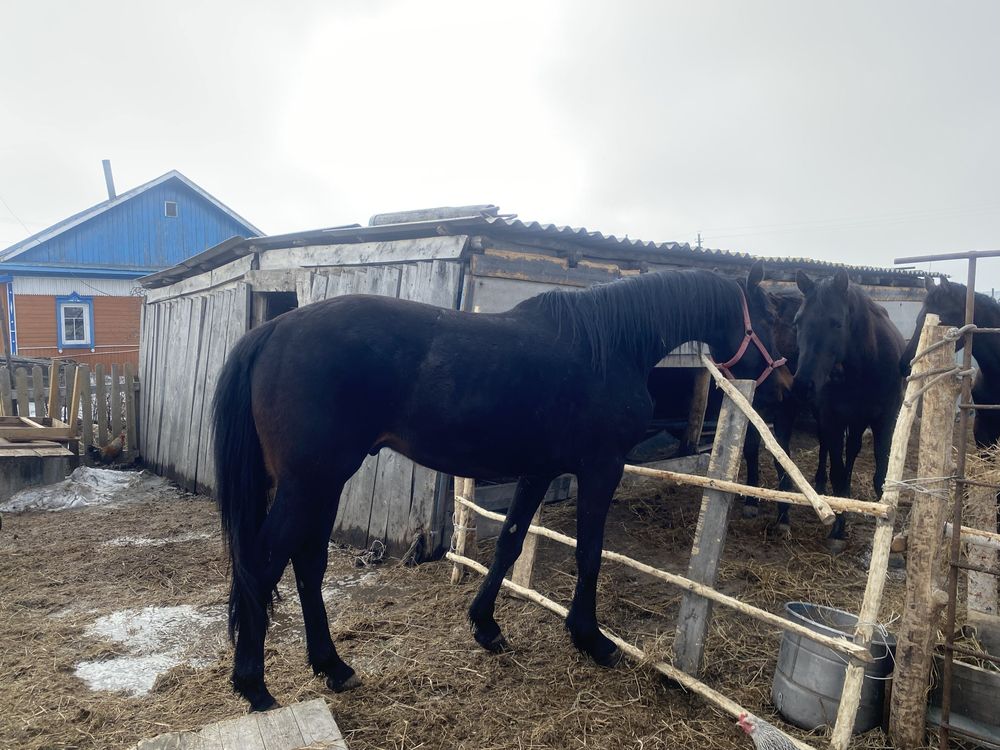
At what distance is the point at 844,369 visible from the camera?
5371 millimetres

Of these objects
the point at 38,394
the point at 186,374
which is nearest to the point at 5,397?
the point at 38,394

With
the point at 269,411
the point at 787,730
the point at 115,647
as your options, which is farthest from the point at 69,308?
the point at 787,730

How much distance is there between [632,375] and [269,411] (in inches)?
80.4

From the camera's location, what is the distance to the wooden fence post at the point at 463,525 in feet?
15.9

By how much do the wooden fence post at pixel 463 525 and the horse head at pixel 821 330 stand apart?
2772 millimetres

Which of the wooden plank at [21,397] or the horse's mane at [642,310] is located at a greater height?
the horse's mane at [642,310]

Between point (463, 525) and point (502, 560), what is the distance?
1.09 meters

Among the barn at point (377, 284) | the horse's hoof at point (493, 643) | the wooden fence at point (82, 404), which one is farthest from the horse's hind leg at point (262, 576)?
the wooden fence at point (82, 404)

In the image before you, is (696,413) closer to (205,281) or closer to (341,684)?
(341,684)

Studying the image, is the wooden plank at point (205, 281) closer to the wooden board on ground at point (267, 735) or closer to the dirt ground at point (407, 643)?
the dirt ground at point (407, 643)

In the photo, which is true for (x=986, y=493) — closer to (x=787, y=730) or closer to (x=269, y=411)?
(x=787, y=730)

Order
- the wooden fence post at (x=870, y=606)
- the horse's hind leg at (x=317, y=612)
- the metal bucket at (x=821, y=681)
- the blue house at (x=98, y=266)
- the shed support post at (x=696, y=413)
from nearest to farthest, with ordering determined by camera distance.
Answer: the wooden fence post at (x=870, y=606), the metal bucket at (x=821, y=681), the horse's hind leg at (x=317, y=612), the shed support post at (x=696, y=413), the blue house at (x=98, y=266)

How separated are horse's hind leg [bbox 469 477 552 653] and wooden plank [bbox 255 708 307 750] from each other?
5.11 ft

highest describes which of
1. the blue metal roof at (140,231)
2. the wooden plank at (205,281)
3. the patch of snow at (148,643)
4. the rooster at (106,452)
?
the blue metal roof at (140,231)
